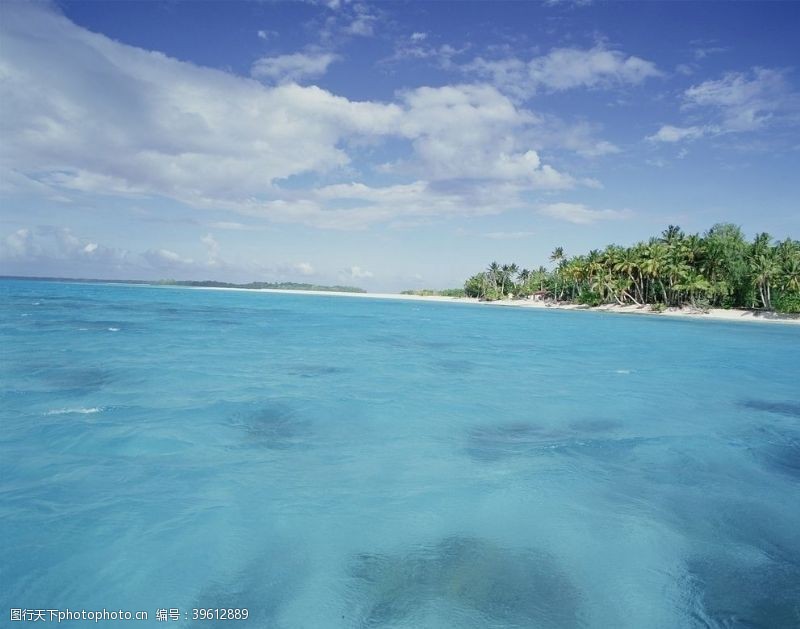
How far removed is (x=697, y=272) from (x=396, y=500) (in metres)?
80.5

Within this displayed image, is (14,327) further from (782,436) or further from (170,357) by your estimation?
(782,436)

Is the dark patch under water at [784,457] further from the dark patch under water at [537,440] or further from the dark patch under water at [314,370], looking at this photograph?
the dark patch under water at [314,370]

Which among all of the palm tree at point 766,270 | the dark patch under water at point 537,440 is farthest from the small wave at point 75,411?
the palm tree at point 766,270

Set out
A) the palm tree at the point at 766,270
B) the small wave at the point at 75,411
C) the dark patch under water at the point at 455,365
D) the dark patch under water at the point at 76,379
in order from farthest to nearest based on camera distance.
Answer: the palm tree at the point at 766,270, the dark patch under water at the point at 455,365, the dark patch under water at the point at 76,379, the small wave at the point at 75,411

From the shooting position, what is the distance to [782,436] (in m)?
12.8

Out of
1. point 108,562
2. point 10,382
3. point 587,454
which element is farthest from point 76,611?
point 10,382

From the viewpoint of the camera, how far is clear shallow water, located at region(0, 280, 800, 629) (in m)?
5.66

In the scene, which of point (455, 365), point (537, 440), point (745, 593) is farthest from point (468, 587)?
point (455, 365)

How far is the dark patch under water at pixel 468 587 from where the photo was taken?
17.2 ft

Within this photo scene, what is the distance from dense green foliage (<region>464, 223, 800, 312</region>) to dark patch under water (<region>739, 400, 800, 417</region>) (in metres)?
57.0

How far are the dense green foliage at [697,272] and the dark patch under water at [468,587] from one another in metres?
72.8

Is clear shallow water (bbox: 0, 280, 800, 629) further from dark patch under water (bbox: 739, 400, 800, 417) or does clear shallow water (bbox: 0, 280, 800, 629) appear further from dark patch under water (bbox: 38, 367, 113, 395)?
dark patch under water (bbox: 739, 400, 800, 417)

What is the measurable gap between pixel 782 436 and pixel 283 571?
13.9 metres

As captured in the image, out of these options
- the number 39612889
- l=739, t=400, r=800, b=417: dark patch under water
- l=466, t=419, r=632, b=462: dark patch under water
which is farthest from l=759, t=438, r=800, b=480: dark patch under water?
the number 39612889
